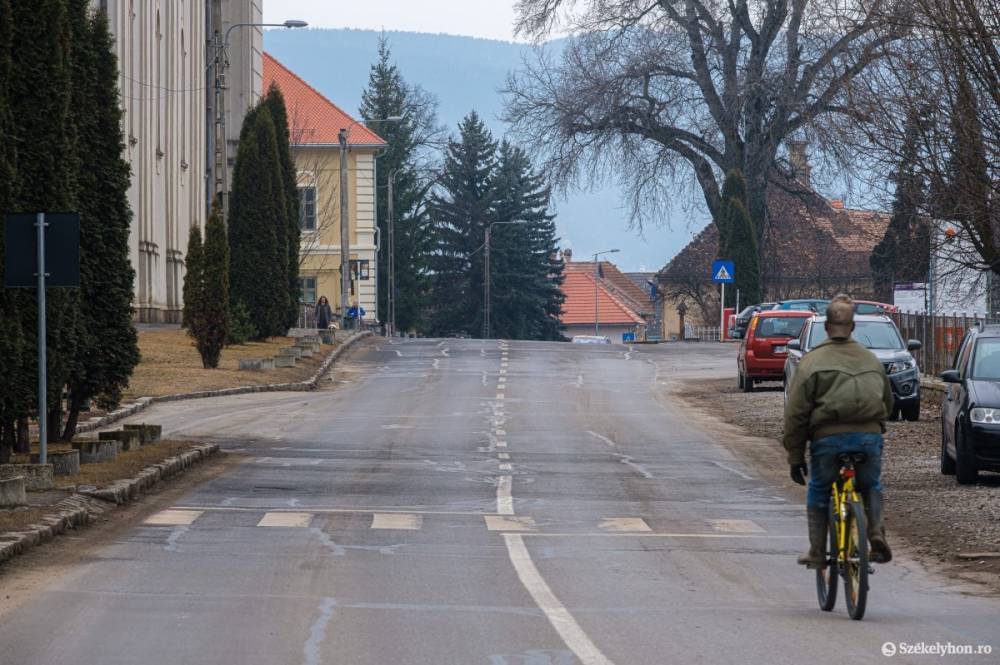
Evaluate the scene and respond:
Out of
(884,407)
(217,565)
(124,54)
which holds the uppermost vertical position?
(124,54)

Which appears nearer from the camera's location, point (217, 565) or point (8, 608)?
point (8, 608)

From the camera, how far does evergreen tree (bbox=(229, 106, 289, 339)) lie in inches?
1950

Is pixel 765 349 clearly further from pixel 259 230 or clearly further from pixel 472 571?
pixel 472 571

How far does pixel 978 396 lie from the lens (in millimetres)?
17281

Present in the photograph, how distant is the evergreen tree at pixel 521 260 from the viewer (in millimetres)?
102562

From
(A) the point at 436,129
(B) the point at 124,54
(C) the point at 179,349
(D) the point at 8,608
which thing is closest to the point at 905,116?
(D) the point at 8,608

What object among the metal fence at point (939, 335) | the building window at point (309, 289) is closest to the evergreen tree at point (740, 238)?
the metal fence at point (939, 335)

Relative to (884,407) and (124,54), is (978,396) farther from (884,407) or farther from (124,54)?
(124,54)

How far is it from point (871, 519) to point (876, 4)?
50.3ft

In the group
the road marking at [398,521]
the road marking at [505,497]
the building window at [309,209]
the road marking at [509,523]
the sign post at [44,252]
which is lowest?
the road marking at [505,497]

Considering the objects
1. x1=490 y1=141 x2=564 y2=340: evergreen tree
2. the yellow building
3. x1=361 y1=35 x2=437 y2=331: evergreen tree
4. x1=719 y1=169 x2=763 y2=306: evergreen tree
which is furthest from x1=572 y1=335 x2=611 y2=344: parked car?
x1=719 y1=169 x2=763 y2=306: evergreen tree

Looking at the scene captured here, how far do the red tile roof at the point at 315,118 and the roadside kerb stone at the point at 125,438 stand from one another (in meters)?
64.0

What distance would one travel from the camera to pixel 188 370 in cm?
3756

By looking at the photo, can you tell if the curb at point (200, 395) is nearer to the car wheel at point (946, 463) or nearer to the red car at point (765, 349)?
the red car at point (765, 349)
